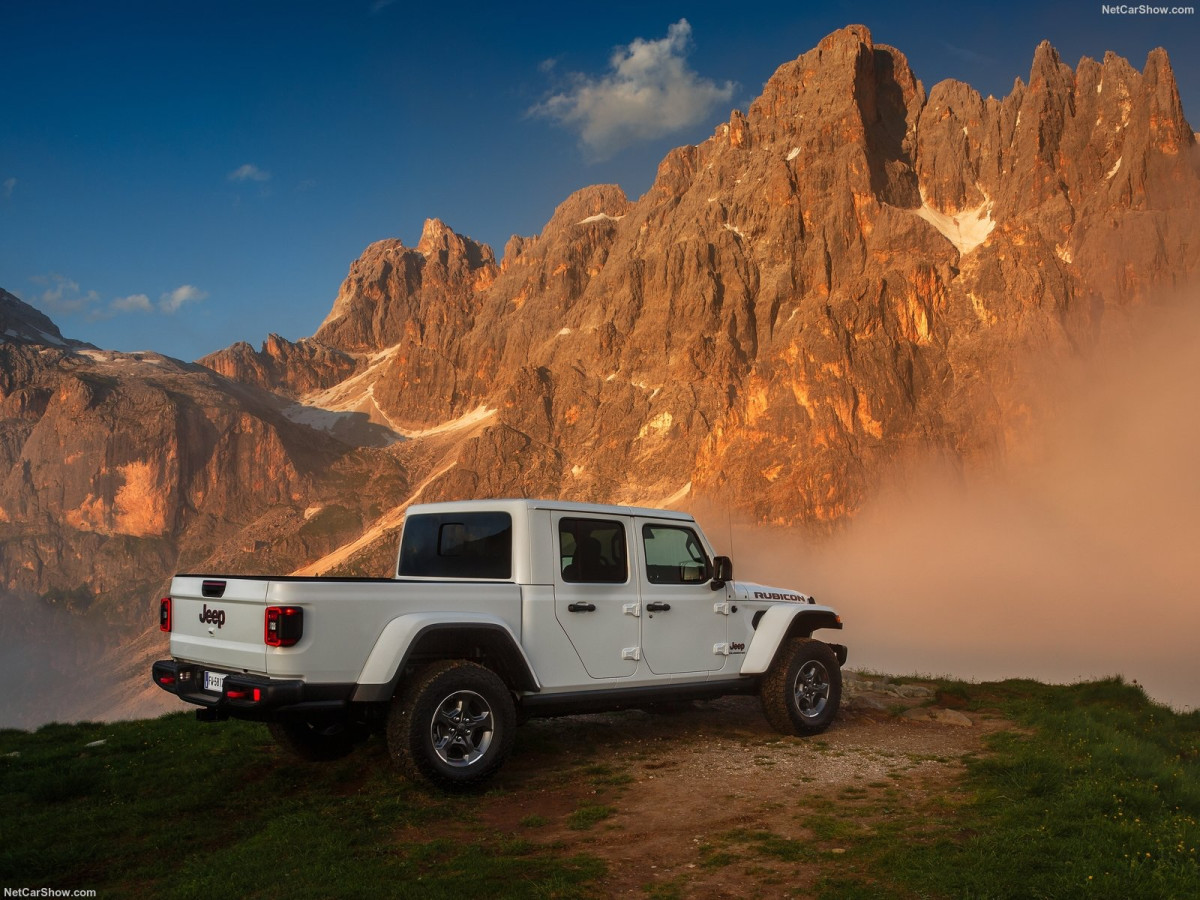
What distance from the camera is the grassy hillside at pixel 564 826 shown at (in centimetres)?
550

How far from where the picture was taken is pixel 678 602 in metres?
9.18

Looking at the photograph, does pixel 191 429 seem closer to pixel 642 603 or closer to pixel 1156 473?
pixel 1156 473

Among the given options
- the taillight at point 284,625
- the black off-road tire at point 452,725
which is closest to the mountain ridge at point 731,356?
the black off-road tire at point 452,725

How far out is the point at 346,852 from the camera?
19.9 feet

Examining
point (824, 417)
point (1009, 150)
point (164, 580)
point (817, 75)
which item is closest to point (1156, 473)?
point (824, 417)

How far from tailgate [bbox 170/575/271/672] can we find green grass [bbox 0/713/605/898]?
1.31 m

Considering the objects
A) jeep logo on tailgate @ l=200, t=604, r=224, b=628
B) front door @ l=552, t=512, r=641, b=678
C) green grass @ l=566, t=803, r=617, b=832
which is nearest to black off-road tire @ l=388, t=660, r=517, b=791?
green grass @ l=566, t=803, r=617, b=832

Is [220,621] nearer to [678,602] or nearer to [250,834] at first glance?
[250,834]

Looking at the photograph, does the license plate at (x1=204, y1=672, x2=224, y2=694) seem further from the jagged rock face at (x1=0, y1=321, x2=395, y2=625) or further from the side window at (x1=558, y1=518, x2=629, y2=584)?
the jagged rock face at (x1=0, y1=321, x2=395, y2=625)

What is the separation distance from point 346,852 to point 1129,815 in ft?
19.1

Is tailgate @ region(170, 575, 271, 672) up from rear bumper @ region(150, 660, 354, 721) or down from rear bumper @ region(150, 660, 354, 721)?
up

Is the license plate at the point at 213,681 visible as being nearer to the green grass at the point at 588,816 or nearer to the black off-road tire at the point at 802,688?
the green grass at the point at 588,816

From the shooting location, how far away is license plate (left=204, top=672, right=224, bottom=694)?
281 inches

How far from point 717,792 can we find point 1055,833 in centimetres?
272
